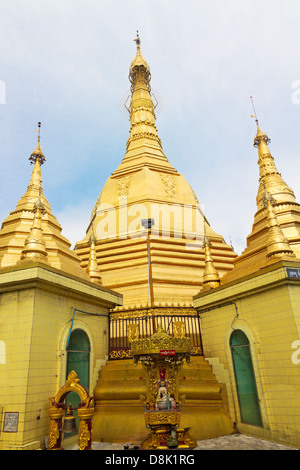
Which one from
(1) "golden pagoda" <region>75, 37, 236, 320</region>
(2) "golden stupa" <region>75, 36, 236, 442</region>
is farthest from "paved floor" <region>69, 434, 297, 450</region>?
(1) "golden pagoda" <region>75, 37, 236, 320</region>

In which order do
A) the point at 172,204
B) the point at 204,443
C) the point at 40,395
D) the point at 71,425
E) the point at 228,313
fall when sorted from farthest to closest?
the point at 172,204 → the point at 228,313 → the point at 204,443 → the point at 40,395 → the point at 71,425

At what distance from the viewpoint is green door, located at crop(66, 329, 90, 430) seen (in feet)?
34.9

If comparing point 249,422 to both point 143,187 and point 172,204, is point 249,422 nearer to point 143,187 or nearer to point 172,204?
point 172,204

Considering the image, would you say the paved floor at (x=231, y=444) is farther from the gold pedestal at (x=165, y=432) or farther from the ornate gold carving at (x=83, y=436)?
the ornate gold carving at (x=83, y=436)

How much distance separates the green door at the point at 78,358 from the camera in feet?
34.9

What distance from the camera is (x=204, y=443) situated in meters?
9.57

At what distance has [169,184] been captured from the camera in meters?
25.1

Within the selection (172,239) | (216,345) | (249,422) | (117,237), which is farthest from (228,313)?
(117,237)

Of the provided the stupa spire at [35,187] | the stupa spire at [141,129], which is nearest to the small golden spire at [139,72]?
the stupa spire at [141,129]

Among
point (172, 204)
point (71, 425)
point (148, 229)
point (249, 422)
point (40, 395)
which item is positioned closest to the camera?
point (71, 425)

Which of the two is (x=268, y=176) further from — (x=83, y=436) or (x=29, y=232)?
(x=83, y=436)

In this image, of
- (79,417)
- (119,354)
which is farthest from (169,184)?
(79,417)

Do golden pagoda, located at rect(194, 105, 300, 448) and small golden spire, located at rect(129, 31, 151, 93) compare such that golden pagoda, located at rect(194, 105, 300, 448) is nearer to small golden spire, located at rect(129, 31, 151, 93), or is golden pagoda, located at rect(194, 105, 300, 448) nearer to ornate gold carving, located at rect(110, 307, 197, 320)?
ornate gold carving, located at rect(110, 307, 197, 320)

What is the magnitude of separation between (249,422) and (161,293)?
23.7ft
